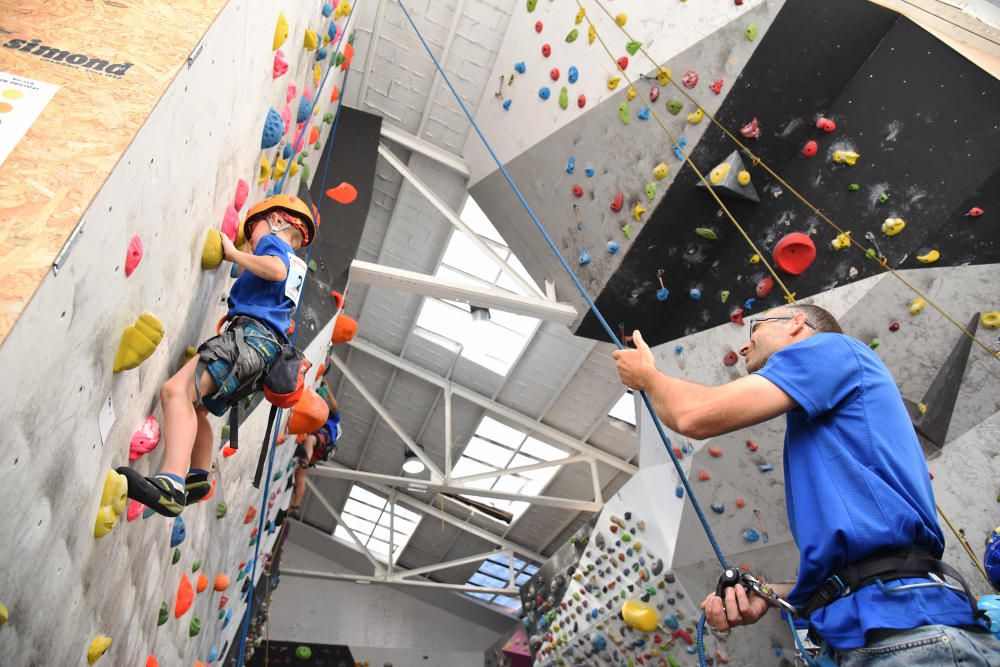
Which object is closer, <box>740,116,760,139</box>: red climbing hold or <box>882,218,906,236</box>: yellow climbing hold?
<box>882,218,906,236</box>: yellow climbing hold

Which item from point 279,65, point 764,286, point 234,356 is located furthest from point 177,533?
point 764,286

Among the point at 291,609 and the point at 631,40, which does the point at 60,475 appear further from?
the point at 291,609

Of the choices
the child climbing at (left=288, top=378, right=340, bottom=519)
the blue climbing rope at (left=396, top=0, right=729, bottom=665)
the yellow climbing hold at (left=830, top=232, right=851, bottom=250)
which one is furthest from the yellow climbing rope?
the child climbing at (left=288, top=378, right=340, bottom=519)

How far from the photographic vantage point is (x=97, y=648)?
95.4 inches

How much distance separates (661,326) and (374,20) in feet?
12.2

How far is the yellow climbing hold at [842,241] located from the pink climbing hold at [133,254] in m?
3.24

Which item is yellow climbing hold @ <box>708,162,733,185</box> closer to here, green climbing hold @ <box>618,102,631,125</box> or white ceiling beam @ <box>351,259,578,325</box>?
green climbing hold @ <box>618,102,631,125</box>

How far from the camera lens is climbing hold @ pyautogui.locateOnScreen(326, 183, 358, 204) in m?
6.15

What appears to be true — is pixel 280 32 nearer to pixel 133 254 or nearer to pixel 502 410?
pixel 133 254

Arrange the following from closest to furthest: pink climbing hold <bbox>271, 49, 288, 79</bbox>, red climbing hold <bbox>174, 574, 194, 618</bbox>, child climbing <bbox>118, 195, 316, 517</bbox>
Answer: child climbing <bbox>118, 195, 316, 517</bbox>
pink climbing hold <bbox>271, 49, 288, 79</bbox>
red climbing hold <bbox>174, 574, 194, 618</bbox>

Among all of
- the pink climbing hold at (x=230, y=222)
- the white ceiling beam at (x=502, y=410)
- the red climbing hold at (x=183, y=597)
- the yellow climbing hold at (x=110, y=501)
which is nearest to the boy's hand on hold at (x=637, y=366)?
the yellow climbing hold at (x=110, y=501)

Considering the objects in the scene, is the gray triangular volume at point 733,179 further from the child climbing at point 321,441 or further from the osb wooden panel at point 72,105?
the child climbing at point 321,441

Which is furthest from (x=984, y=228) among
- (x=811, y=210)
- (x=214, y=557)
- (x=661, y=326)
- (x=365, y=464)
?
(x=365, y=464)

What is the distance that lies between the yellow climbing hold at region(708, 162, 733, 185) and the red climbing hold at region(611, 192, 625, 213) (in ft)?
1.97
